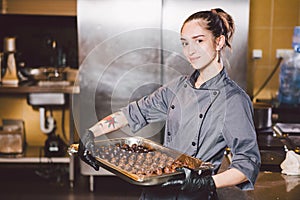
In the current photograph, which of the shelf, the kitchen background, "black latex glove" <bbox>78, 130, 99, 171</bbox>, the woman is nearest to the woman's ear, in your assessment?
the woman

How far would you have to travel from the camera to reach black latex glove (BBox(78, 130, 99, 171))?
5.07ft

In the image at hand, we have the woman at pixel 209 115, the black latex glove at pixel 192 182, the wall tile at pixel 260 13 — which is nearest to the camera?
the black latex glove at pixel 192 182

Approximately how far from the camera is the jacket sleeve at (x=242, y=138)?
4.75 ft

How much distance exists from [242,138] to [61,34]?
2453mm

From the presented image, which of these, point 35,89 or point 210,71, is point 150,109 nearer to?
point 210,71

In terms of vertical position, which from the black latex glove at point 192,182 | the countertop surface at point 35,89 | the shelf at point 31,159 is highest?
the countertop surface at point 35,89

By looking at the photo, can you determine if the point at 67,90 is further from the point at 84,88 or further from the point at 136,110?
the point at 136,110

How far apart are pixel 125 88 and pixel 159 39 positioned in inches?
14.8

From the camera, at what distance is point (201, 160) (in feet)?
4.92

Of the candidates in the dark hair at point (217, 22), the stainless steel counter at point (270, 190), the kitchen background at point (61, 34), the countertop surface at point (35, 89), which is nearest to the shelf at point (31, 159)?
the kitchen background at point (61, 34)

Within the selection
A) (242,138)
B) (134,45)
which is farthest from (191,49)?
(134,45)

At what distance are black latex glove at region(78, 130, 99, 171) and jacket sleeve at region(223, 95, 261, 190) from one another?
16.2 inches

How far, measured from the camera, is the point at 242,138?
1454mm

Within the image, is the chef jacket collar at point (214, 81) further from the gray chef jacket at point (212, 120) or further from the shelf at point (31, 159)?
the shelf at point (31, 159)
